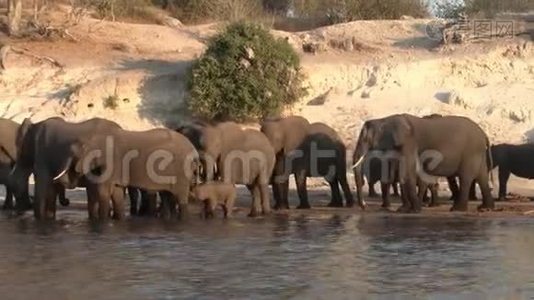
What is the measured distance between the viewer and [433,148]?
67.1ft

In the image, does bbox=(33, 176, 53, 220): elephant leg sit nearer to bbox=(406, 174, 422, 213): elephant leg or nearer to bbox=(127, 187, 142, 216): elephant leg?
bbox=(127, 187, 142, 216): elephant leg

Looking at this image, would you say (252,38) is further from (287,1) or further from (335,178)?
(287,1)

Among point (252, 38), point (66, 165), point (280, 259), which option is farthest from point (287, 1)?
point (280, 259)

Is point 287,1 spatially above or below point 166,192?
above

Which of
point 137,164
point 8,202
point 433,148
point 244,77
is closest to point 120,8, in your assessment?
point 244,77

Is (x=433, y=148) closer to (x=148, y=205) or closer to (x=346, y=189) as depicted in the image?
(x=346, y=189)

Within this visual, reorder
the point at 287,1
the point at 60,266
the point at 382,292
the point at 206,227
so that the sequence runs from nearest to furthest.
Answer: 1. the point at 382,292
2. the point at 60,266
3. the point at 206,227
4. the point at 287,1

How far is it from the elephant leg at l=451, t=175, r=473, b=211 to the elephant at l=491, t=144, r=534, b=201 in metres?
2.78

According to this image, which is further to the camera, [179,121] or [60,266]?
[179,121]

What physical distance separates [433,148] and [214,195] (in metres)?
3.55

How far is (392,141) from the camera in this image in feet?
67.1

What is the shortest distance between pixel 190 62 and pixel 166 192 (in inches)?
462

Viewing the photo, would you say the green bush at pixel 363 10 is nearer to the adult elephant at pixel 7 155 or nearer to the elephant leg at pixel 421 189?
the elephant leg at pixel 421 189

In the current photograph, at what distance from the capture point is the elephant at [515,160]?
76.1 feet
